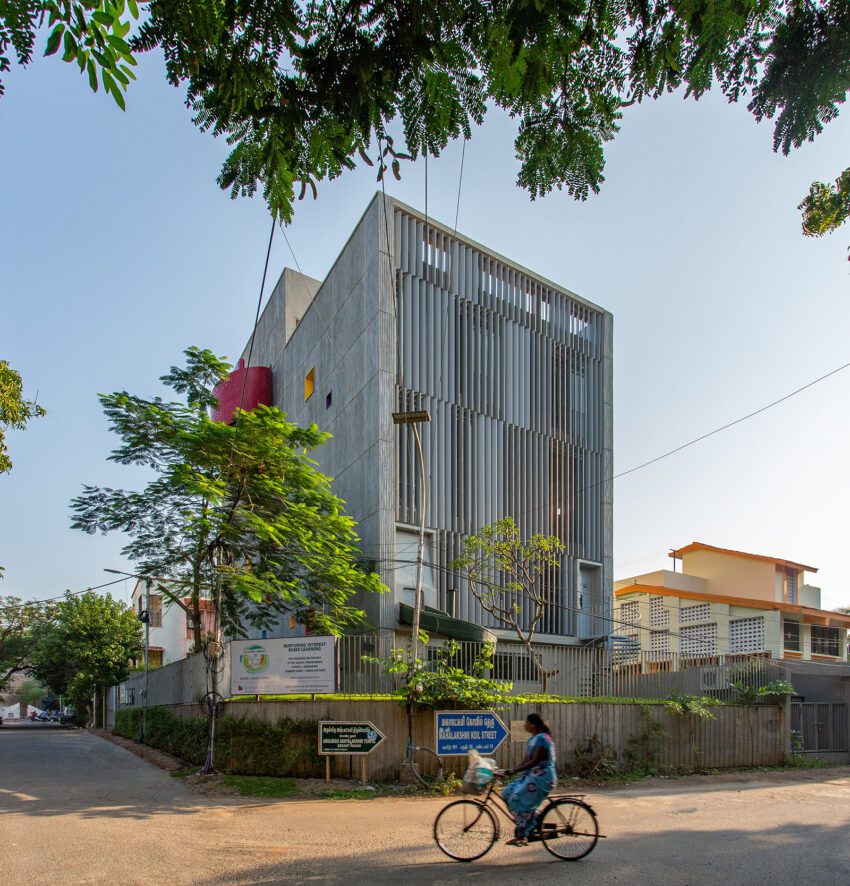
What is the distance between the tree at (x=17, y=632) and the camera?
57.1 metres

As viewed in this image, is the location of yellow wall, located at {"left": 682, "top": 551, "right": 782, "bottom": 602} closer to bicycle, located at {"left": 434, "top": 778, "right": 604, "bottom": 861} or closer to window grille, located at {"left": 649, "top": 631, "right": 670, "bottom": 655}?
window grille, located at {"left": 649, "top": 631, "right": 670, "bottom": 655}

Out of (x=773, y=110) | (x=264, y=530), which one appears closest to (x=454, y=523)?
(x=264, y=530)

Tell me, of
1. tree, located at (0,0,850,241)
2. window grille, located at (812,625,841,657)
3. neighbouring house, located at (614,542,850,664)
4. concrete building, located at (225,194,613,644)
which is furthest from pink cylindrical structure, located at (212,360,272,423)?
tree, located at (0,0,850,241)

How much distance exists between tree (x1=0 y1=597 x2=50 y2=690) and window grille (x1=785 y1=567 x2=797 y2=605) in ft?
157

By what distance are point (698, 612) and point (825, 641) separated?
5522mm

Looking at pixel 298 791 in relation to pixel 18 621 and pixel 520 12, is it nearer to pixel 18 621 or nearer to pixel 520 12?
pixel 520 12

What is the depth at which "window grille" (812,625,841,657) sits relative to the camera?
35.7 m

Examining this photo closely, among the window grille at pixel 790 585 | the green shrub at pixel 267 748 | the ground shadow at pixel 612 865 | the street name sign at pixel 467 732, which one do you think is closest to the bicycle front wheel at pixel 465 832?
the ground shadow at pixel 612 865

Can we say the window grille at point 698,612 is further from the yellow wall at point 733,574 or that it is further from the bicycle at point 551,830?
the bicycle at point 551,830

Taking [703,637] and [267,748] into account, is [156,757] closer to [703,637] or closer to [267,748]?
[267,748]

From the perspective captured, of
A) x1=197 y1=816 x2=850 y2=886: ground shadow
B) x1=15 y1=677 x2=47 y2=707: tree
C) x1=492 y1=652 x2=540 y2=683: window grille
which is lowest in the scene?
x1=15 y1=677 x2=47 y2=707: tree

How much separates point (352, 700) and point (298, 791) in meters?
2.07

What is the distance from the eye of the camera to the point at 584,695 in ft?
64.4

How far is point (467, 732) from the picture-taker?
15.2 meters
